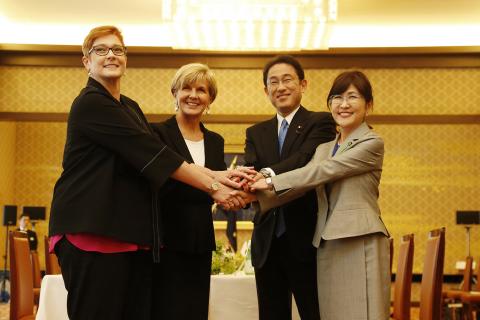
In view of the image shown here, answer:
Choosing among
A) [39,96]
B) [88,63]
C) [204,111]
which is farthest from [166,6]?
[88,63]

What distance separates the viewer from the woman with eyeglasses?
6.81 ft

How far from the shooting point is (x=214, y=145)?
2852mm

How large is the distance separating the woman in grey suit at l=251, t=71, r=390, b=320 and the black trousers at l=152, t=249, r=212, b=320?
0.38 meters

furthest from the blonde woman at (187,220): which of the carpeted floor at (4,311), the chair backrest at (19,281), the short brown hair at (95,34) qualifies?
the carpeted floor at (4,311)

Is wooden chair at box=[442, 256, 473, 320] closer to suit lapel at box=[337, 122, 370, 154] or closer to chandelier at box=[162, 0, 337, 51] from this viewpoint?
chandelier at box=[162, 0, 337, 51]

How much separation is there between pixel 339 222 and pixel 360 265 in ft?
0.59

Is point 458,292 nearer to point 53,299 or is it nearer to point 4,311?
point 53,299

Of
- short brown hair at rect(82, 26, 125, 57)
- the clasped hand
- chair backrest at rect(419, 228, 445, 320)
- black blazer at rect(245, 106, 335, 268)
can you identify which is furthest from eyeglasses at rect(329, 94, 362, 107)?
chair backrest at rect(419, 228, 445, 320)

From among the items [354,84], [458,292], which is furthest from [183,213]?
[458,292]

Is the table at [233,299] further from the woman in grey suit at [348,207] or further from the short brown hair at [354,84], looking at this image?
the short brown hair at [354,84]

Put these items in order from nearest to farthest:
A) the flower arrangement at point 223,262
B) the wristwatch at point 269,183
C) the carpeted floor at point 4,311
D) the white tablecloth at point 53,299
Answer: the wristwatch at point 269,183 → the white tablecloth at point 53,299 → the flower arrangement at point 223,262 → the carpeted floor at point 4,311

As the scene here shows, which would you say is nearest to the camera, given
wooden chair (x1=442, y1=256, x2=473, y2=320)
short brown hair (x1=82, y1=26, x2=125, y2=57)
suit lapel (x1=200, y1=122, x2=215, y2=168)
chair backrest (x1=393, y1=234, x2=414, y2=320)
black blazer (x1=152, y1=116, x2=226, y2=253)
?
short brown hair (x1=82, y1=26, x2=125, y2=57)

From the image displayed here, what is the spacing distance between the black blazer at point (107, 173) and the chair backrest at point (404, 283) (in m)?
2.16

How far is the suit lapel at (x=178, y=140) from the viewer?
2732 mm
